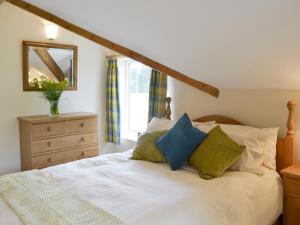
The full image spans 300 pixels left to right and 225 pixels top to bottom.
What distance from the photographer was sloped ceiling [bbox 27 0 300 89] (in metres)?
1.69

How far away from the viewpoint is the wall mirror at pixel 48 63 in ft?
12.1

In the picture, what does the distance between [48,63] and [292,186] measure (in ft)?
10.5

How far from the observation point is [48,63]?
3918 mm

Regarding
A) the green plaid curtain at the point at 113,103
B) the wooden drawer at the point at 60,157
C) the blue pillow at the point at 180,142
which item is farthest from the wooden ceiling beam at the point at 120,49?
the wooden drawer at the point at 60,157

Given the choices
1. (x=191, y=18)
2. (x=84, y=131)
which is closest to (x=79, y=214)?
(x=191, y=18)

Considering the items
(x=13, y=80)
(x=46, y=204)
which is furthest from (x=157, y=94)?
(x=46, y=204)

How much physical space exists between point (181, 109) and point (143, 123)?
3.09ft

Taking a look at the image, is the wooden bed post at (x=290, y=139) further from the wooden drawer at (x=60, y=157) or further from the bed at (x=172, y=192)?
the wooden drawer at (x=60, y=157)

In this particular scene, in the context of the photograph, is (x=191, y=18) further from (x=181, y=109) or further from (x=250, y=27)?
(x=181, y=109)

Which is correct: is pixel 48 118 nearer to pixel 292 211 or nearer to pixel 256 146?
pixel 256 146

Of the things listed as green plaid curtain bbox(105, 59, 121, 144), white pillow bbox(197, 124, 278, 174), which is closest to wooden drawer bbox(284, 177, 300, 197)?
white pillow bbox(197, 124, 278, 174)

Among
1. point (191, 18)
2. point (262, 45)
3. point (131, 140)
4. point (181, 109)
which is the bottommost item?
point (131, 140)

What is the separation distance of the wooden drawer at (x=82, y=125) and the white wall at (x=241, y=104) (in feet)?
3.64

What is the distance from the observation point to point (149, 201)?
5.84 feet
